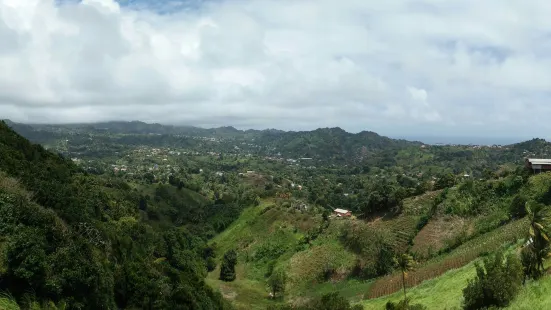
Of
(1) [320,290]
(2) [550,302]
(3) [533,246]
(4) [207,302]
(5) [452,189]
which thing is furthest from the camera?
(5) [452,189]

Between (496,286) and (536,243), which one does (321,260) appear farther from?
(496,286)

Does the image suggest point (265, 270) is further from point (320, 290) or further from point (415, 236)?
point (415, 236)

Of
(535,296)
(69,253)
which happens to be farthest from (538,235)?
(69,253)

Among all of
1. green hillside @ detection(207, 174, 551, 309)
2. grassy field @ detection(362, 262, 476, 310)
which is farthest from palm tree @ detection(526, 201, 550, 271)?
green hillside @ detection(207, 174, 551, 309)

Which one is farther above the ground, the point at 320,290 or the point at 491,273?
the point at 491,273

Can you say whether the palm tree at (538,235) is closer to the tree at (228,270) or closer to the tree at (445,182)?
the tree at (445,182)

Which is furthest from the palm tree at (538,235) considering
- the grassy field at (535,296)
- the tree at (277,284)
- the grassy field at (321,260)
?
the tree at (277,284)

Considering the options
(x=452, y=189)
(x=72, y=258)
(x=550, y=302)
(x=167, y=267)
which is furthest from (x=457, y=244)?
(x=72, y=258)
